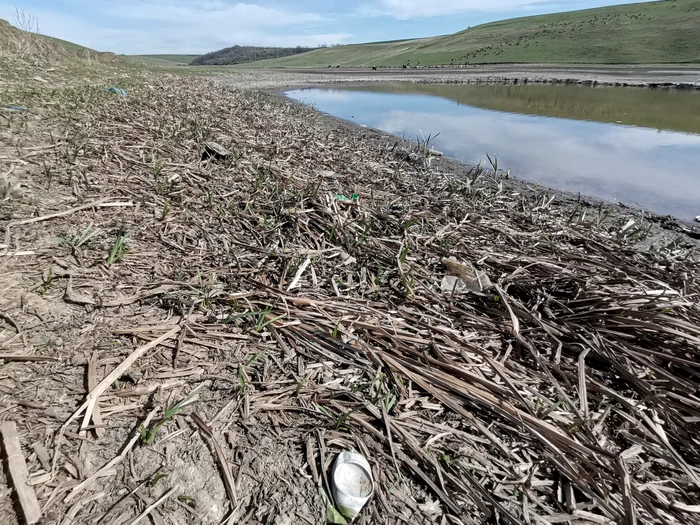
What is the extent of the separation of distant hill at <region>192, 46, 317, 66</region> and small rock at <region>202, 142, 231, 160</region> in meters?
166

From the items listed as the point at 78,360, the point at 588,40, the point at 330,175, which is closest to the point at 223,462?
the point at 78,360

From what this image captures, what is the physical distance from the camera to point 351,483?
57.4 inches

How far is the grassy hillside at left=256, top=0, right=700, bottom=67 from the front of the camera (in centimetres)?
5394

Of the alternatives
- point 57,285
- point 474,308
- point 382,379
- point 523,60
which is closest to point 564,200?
point 474,308

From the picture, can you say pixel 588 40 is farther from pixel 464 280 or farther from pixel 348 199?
pixel 464 280

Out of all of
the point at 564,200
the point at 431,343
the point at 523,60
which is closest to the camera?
the point at 431,343

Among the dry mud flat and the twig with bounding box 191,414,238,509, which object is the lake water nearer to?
the dry mud flat

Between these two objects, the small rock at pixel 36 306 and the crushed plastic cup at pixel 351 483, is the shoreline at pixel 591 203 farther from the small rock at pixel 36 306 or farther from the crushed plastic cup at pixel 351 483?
the small rock at pixel 36 306

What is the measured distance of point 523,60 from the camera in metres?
62.4

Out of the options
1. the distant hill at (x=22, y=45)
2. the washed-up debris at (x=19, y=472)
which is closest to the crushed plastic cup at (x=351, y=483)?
the washed-up debris at (x=19, y=472)

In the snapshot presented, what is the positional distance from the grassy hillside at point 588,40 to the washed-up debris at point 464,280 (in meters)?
67.2

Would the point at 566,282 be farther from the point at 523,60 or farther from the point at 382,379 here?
the point at 523,60

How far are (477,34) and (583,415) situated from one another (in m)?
124

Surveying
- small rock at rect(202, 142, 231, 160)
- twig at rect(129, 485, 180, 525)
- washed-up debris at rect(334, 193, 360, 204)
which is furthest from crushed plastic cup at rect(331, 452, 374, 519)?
small rock at rect(202, 142, 231, 160)
